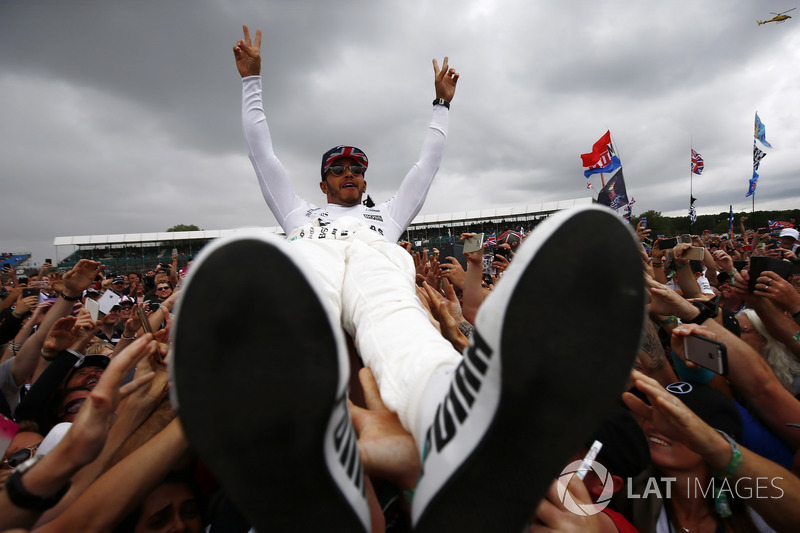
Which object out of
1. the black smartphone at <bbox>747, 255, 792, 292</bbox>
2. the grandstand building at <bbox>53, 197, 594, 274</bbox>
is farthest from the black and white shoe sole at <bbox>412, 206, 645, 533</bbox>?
the grandstand building at <bbox>53, 197, 594, 274</bbox>

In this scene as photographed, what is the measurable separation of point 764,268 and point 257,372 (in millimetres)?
3279

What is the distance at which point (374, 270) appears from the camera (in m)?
1.39

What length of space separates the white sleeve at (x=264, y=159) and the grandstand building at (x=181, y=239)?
28127mm

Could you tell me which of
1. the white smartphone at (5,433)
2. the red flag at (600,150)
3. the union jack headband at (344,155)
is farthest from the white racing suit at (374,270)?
the red flag at (600,150)

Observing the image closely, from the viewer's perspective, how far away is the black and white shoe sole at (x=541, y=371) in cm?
74

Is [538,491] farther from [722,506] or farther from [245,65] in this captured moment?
[245,65]

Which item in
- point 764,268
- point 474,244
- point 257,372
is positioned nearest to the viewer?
point 257,372

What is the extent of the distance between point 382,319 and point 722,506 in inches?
65.9

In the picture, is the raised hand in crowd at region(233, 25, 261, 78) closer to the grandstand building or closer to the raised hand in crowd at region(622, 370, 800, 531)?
the raised hand in crowd at region(622, 370, 800, 531)

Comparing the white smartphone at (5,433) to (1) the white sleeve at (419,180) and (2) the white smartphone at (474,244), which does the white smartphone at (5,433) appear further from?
(2) the white smartphone at (474,244)

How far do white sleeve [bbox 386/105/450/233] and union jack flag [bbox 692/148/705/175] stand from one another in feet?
57.8

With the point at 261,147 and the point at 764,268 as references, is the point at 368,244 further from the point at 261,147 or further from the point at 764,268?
the point at 764,268

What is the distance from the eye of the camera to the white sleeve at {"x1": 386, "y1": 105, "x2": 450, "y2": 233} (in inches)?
106

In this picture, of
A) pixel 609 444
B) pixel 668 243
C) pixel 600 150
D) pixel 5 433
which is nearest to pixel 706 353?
pixel 609 444
